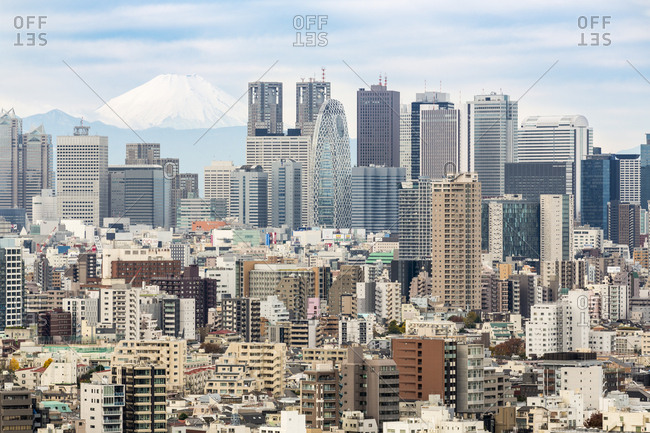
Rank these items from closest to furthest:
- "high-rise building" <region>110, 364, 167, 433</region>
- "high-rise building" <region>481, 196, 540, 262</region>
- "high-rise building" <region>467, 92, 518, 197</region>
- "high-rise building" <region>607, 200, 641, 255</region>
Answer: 1. "high-rise building" <region>110, 364, 167, 433</region>
2. "high-rise building" <region>481, 196, 540, 262</region>
3. "high-rise building" <region>607, 200, 641, 255</region>
4. "high-rise building" <region>467, 92, 518, 197</region>

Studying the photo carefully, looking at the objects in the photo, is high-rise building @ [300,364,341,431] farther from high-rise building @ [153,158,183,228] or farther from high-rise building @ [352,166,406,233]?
high-rise building @ [352,166,406,233]

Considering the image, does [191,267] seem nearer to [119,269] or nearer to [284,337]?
[119,269]

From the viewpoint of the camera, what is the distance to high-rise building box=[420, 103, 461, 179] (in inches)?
4599

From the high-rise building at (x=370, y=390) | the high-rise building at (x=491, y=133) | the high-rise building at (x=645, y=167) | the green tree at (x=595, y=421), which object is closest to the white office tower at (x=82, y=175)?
the high-rise building at (x=491, y=133)

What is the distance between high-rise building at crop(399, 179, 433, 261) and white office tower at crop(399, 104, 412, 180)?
30099 millimetres

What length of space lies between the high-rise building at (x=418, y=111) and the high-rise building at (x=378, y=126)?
1.29m

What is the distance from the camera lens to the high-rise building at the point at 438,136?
11681 cm

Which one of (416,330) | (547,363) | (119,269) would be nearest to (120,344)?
(416,330)

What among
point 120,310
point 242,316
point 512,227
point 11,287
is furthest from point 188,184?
point 120,310

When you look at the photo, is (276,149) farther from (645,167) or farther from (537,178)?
(645,167)

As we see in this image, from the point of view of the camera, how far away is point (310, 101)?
13088cm

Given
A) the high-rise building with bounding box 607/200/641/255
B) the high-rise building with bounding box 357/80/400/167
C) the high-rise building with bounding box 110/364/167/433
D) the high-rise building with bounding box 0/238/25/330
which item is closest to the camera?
the high-rise building with bounding box 110/364/167/433

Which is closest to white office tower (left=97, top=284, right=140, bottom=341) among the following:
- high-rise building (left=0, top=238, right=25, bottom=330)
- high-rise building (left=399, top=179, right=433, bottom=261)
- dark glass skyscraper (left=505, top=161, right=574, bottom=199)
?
high-rise building (left=0, top=238, right=25, bottom=330)

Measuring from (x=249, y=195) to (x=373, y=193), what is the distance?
822cm
